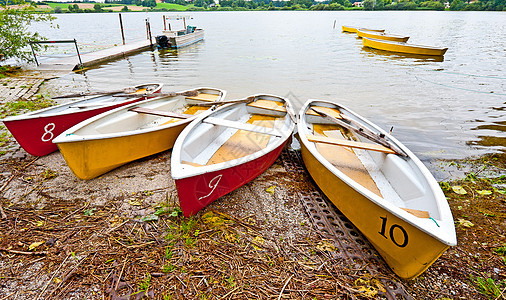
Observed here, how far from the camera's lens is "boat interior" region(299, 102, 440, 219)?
2928 millimetres

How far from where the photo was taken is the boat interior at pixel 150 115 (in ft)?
14.0

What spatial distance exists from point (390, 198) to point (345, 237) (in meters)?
0.96

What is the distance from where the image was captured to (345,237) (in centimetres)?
297

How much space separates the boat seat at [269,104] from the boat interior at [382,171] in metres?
1.02

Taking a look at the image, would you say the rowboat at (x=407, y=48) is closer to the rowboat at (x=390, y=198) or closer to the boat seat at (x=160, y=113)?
the rowboat at (x=390, y=198)

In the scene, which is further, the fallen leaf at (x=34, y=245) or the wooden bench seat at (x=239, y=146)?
the wooden bench seat at (x=239, y=146)

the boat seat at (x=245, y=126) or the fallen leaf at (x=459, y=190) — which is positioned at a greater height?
the boat seat at (x=245, y=126)

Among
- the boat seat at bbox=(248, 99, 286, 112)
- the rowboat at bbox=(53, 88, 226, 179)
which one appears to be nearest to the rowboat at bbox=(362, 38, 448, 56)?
the boat seat at bbox=(248, 99, 286, 112)

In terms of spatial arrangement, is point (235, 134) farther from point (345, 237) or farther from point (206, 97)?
point (345, 237)

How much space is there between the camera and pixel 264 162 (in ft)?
12.7

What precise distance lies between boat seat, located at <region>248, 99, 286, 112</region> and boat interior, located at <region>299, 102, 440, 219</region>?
3.35 ft

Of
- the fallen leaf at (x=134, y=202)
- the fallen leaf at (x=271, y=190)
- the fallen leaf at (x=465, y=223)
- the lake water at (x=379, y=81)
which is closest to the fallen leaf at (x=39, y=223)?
the fallen leaf at (x=134, y=202)

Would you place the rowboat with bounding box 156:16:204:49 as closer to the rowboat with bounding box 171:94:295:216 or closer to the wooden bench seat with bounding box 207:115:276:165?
the rowboat with bounding box 171:94:295:216

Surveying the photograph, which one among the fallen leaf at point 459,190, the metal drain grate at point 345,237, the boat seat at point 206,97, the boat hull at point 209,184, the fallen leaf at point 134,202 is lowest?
the fallen leaf at point 459,190
